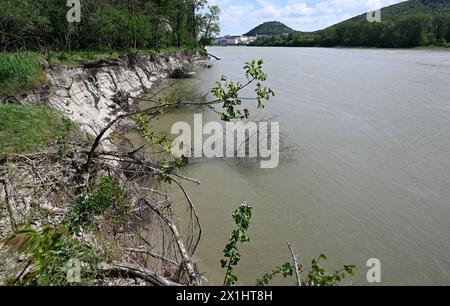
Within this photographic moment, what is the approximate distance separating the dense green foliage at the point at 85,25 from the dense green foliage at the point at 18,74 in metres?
2.42

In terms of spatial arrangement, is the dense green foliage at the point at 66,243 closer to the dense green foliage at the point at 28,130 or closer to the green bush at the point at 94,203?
the green bush at the point at 94,203

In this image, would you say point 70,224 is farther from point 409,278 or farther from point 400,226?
point 400,226

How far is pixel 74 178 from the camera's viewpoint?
217 inches

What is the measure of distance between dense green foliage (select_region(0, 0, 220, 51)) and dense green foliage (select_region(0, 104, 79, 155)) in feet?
21.1

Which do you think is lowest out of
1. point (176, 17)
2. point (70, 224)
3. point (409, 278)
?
point (409, 278)

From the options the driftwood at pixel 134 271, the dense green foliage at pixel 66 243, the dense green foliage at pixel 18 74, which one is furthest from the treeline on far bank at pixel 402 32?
the driftwood at pixel 134 271

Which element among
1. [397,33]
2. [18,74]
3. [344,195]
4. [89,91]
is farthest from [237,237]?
[397,33]

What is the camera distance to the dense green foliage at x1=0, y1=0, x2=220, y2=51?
515 inches

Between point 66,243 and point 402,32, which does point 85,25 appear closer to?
point 66,243

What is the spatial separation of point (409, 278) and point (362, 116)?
1136 cm

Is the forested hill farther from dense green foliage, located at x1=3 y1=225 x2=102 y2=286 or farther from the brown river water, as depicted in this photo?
dense green foliage, located at x1=3 y1=225 x2=102 y2=286

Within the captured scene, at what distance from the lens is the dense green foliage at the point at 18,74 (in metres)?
9.04

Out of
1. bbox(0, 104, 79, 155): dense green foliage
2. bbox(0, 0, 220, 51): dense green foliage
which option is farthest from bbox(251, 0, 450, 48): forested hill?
bbox(0, 104, 79, 155): dense green foliage
